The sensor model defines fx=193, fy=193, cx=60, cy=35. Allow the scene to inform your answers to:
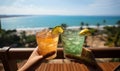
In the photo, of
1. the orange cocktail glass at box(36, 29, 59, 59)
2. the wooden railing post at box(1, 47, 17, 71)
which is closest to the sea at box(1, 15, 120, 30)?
the wooden railing post at box(1, 47, 17, 71)

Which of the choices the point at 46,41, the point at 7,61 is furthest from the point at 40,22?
the point at 46,41

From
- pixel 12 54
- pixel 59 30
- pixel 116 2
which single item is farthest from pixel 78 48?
pixel 116 2

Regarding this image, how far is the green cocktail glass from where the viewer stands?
103 cm

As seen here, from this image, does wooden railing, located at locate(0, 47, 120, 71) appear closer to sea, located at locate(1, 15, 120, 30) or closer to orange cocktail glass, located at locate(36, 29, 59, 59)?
orange cocktail glass, located at locate(36, 29, 59, 59)

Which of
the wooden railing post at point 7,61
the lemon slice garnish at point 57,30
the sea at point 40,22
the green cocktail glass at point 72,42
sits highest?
the lemon slice garnish at point 57,30

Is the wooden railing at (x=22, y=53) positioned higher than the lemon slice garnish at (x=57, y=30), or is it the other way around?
the lemon slice garnish at (x=57, y=30)

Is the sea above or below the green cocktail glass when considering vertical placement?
below

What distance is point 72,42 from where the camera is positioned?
1.05 m

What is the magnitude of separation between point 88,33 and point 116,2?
90.3 meters

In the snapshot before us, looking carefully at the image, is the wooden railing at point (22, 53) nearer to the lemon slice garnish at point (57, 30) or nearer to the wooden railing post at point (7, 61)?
the wooden railing post at point (7, 61)

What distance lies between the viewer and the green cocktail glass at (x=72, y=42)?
3.39ft

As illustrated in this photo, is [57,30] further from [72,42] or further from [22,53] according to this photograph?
[22,53]

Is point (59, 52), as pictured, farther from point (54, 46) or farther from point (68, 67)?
point (68, 67)

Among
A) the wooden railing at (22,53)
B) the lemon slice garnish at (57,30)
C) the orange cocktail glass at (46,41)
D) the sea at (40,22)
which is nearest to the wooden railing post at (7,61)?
the wooden railing at (22,53)
